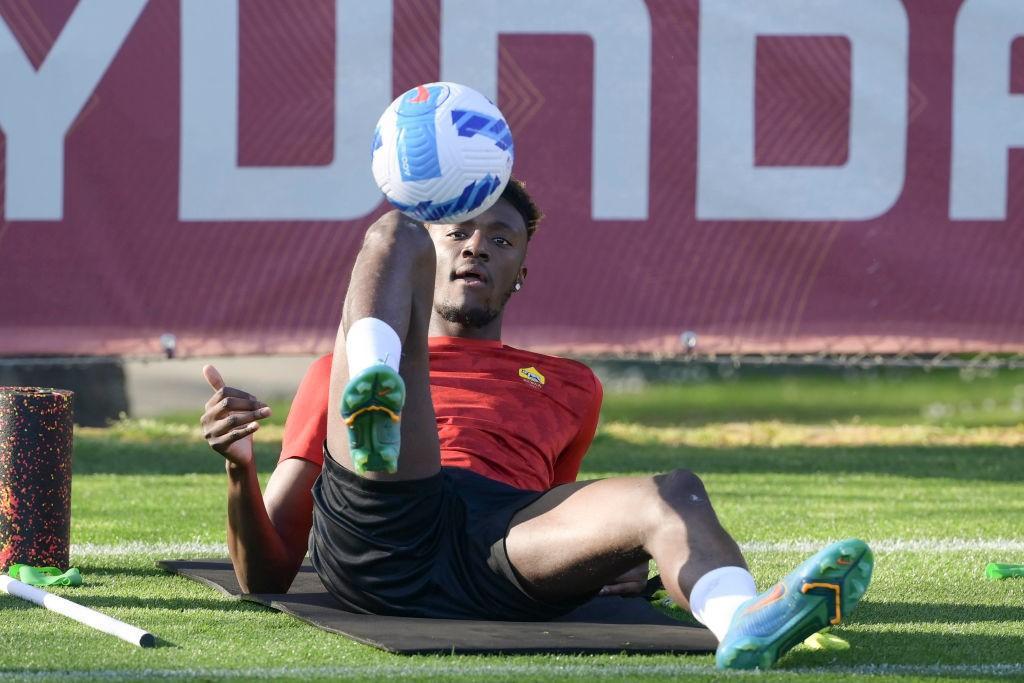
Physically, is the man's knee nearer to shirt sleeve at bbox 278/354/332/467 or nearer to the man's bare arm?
the man's bare arm

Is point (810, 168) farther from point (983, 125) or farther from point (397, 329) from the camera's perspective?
point (397, 329)

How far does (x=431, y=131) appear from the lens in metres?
4.61

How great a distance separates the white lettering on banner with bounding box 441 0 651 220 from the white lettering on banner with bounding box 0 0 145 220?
1775 mm

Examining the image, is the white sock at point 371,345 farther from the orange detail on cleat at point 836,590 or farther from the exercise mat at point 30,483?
the exercise mat at point 30,483

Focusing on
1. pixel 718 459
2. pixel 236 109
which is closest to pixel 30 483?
pixel 236 109

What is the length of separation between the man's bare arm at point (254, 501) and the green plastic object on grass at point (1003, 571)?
220 centimetres

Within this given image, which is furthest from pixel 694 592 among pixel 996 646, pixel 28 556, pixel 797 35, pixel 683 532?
pixel 797 35

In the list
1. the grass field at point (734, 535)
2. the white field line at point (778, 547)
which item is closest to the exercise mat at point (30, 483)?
the grass field at point (734, 535)

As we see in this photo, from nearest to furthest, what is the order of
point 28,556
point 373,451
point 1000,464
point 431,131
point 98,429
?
point 373,451, point 431,131, point 28,556, point 1000,464, point 98,429

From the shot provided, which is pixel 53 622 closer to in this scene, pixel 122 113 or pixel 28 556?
pixel 28 556

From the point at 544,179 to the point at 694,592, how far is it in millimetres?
5405

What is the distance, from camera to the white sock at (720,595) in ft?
11.6

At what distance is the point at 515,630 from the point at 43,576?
1663mm

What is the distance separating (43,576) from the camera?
197 inches
